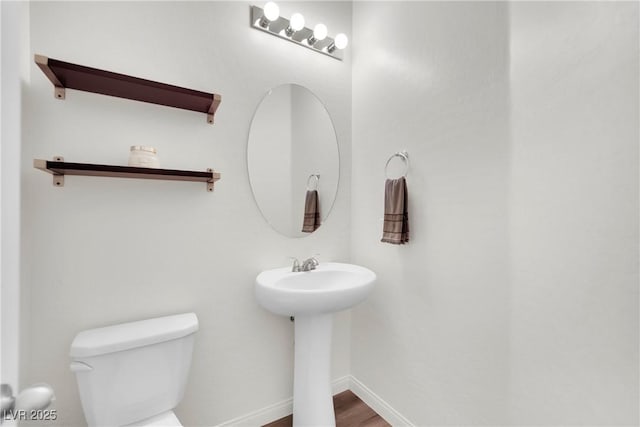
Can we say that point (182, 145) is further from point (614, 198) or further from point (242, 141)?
point (614, 198)

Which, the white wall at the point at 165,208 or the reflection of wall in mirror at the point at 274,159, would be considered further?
the reflection of wall in mirror at the point at 274,159

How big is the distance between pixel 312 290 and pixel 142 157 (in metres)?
0.90

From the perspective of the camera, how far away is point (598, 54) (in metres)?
0.89

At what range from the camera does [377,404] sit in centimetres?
174

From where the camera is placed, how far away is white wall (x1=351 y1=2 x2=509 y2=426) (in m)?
1.18

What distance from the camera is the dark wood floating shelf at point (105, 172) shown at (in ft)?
3.42

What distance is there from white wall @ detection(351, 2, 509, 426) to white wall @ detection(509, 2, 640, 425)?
0.07m

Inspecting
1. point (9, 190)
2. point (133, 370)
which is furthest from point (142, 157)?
point (133, 370)

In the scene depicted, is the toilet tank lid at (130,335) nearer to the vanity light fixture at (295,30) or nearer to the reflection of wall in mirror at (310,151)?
the reflection of wall in mirror at (310,151)

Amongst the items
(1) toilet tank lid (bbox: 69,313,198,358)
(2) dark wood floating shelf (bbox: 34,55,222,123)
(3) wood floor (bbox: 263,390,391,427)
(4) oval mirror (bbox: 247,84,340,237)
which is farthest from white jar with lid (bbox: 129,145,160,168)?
(3) wood floor (bbox: 263,390,391,427)

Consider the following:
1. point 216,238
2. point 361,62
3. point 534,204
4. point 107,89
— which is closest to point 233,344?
point 216,238

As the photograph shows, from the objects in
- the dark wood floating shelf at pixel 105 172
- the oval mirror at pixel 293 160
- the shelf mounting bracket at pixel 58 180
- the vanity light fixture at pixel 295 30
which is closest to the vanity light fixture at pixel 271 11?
the vanity light fixture at pixel 295 30

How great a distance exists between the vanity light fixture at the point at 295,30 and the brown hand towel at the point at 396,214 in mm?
919

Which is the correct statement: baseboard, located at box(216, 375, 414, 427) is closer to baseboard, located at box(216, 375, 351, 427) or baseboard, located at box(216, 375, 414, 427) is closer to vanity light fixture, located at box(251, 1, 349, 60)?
baseboard, located at box(216, 375, 351, 427)
